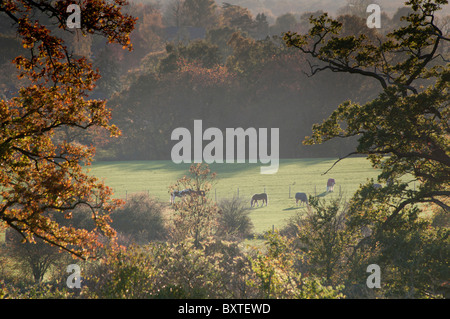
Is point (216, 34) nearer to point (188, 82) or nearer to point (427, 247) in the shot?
point (188, 82)

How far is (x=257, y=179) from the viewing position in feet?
165

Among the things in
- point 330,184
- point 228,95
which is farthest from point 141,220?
point 228,95

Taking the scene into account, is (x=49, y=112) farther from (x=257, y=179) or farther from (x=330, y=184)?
(x=257, y=179)

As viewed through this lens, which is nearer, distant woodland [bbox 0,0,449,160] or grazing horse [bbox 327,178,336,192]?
grazing horse [bbox 327,178,336,192]

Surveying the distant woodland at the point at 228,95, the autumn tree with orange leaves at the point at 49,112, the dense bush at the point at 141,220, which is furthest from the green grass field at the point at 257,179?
the autumn tree with orange leaves at the point at 49,112

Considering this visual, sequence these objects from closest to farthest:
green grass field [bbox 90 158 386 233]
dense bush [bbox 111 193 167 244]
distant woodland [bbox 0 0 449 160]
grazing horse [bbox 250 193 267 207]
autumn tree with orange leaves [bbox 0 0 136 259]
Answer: autumn tree with orange leaves [bbox 0 0 136 259] < dense bush [bbox 111 193 167 244] < grazing horse [bbox 250 193 267 207] < green grass field [bbox 90 158 386 233] < distant woodland [bbox 0 0 449 160]

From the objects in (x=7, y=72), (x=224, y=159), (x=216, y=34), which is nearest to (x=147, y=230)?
(x=224, y=159)

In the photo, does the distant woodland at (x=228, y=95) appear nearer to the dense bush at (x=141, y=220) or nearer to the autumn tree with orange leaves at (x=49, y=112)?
the dense bush at (x=141, y=220)

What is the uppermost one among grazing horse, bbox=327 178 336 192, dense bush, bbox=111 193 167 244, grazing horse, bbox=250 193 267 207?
grazing horse, bbox=327 178 336 192

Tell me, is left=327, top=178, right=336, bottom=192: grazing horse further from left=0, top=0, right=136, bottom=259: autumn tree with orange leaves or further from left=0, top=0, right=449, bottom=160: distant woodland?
left=0, top=0, right=136, bottom=259: autumn tree with orange leaves

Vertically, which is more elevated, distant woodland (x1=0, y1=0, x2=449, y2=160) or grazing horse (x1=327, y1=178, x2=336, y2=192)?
distant woodland (x1=0, y1=0, x2=449, y2=160)

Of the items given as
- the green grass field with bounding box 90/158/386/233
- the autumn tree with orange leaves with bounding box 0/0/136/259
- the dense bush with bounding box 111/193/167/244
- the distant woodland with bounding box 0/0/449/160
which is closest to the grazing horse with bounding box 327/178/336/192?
the green grass field with bounding box 90/158/386/233

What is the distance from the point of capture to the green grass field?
135 ft

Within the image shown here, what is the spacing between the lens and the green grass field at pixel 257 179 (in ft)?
135
